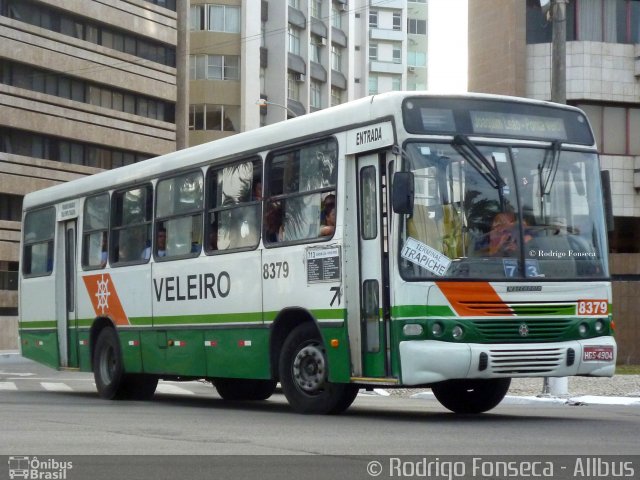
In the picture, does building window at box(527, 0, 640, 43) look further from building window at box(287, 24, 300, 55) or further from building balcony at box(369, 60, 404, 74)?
building balcony at box(369, 60, 404, 74)

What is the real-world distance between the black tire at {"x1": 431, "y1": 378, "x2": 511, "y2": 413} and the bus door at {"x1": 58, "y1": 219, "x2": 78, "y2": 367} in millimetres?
6880

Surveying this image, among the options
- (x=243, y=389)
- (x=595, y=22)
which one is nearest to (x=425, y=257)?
(x=243, y=389)

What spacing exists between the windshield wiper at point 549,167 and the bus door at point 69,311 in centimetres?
891

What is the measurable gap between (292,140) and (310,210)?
910 mm

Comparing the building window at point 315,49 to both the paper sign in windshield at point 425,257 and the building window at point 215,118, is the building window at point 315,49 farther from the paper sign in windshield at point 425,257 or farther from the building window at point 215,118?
the paper sign in windshield at point 425,257

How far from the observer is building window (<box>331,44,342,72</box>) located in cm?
8769

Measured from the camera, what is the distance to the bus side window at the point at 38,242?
71.9ft

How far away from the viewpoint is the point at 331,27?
284 ft

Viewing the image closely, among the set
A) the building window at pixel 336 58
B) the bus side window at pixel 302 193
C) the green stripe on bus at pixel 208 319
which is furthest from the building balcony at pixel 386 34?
the bus side window at pixel 302 193

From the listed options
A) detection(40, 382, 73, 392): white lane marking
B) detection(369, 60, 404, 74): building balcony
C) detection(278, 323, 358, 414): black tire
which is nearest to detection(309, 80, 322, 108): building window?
detection(369, 60, 404, 74): building balcony

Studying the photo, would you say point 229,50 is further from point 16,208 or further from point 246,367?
point 246,367

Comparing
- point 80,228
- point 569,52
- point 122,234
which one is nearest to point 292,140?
point 122,234

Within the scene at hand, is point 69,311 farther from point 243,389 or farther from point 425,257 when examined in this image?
point 425,257

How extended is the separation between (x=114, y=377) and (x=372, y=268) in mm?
6677
